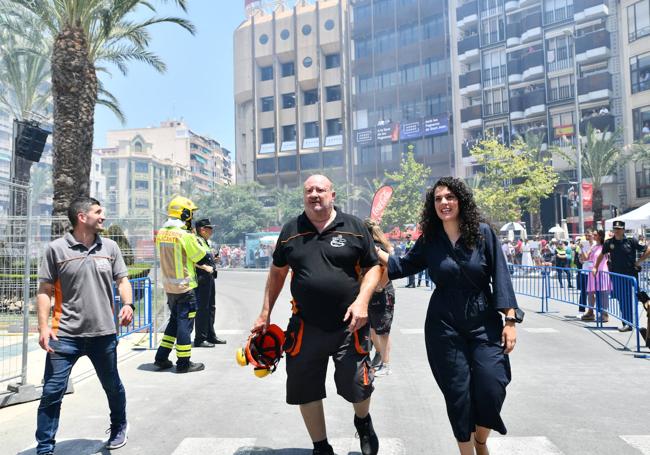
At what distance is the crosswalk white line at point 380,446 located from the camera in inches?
157

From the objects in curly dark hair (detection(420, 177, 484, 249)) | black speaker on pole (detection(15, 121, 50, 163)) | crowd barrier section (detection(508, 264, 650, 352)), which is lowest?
crowd barrier section (detection(508, 264, 650, 352))

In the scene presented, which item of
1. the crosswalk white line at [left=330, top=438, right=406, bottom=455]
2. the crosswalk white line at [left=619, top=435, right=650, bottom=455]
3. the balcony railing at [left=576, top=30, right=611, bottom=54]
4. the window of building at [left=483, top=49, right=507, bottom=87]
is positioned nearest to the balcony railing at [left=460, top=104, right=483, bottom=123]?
the window of building at [left=483, top=49, right=507, bottom=87]

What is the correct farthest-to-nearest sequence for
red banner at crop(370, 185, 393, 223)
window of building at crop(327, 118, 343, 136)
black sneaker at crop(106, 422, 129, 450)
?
window of building at crop(327, 118, 343, 136) → red banner at crop(370, 185, 393, 223) → black sneaker at crop(106, 422, 129, 450)

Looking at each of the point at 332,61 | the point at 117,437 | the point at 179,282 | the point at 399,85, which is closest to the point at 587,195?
the point at 179,282

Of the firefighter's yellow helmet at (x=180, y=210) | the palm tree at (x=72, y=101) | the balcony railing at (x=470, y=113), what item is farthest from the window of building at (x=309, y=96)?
the firefighter's yellow helmet at (x=180, y=210)

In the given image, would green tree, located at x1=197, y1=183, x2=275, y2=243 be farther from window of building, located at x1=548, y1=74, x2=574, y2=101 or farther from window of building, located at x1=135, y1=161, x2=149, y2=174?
window of building, located at x1=135, y1=161, x2=149, y2=174

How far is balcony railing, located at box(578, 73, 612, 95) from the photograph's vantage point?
40.1m

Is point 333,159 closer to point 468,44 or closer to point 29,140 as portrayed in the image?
point 468,44

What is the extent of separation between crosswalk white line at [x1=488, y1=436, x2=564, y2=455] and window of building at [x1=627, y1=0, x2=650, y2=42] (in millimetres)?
39292

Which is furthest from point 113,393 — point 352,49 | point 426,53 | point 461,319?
point 352,49

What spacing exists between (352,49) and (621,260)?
197 feet

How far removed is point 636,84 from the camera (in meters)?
37.2

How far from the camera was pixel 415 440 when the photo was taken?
4238 mm

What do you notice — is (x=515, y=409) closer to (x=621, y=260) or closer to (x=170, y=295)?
(x=170, y=295)
